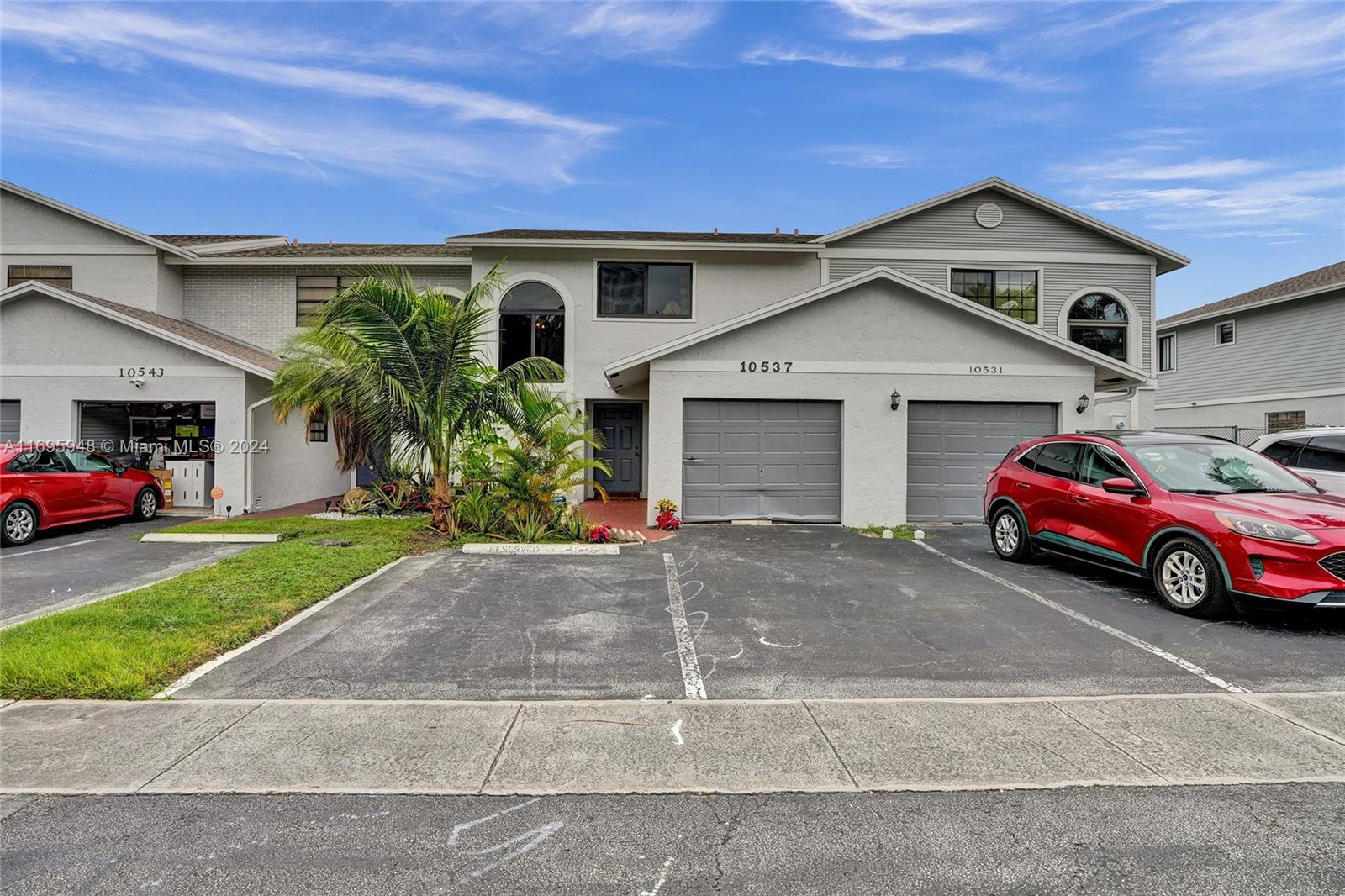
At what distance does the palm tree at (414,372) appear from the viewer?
417 inches

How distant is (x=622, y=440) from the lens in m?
16.6

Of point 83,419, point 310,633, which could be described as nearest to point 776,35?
point 310,633

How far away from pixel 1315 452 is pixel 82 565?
57.1 ft

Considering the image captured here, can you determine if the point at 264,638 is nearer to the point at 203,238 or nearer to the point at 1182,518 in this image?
the point at 1182,518

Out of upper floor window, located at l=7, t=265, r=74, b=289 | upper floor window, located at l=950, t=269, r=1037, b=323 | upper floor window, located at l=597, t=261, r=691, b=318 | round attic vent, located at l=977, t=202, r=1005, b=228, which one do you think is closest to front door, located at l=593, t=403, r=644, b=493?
upper floor window, located at l=597, t=261, r=691, b=318

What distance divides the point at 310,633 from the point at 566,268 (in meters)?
11.6

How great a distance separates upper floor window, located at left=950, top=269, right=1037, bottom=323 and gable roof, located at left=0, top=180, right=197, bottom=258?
1952 cm

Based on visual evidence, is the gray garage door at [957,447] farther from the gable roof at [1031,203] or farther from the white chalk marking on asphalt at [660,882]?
the white chalk marking on asphalt at [660,882]

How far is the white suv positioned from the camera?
943cm

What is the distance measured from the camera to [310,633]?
5922 mm

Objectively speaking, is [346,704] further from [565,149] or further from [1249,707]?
[565,149]

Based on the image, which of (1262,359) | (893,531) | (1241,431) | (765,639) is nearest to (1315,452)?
(893,531)

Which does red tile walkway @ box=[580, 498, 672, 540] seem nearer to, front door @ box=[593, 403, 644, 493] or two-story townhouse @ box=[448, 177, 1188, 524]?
front door @ box=[593, 403, 644, 493]

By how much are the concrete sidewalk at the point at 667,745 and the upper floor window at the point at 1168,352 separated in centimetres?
2592
